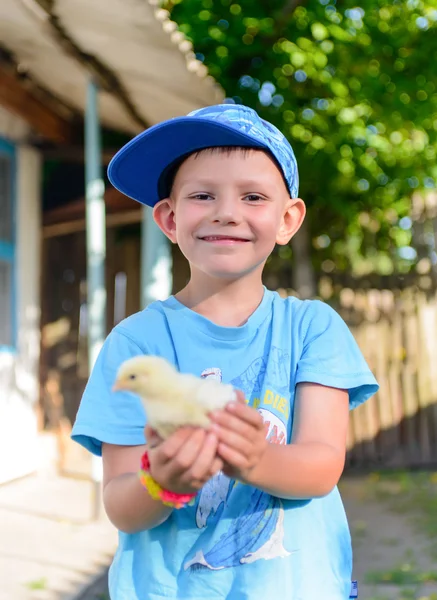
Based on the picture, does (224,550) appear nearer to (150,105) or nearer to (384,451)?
(150,105)

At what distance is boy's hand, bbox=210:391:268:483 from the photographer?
1.22m

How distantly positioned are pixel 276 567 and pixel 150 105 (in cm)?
470

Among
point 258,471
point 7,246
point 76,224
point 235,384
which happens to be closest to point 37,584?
point 235,384

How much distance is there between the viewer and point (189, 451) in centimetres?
119

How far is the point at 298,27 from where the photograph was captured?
7.52 meters

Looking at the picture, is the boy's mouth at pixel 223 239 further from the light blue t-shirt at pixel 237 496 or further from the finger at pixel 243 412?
the finger at pixel 243 412

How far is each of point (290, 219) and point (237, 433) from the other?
808 mm

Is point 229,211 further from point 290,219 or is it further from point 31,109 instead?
point 31,109

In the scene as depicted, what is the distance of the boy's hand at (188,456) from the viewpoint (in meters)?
1.20

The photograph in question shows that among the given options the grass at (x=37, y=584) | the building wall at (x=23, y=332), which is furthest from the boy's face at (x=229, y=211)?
the building wall at (x=23, y=332)

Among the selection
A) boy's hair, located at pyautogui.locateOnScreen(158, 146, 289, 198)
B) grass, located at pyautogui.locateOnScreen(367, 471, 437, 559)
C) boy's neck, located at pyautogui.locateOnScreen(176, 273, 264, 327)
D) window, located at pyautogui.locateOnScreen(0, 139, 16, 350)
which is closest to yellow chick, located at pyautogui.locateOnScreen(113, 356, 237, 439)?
boy's neck, located at pyautogui.locateOnScreen(176, 273, 264, 327)

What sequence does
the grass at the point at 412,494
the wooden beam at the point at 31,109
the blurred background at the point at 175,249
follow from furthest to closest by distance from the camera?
the wooden beam at the point at 31,109 → the grass at the point at 412,494 → the blurred background at the point at 175,249

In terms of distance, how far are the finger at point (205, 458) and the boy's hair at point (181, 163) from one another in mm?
760

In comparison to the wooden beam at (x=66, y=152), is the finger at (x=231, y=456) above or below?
below
